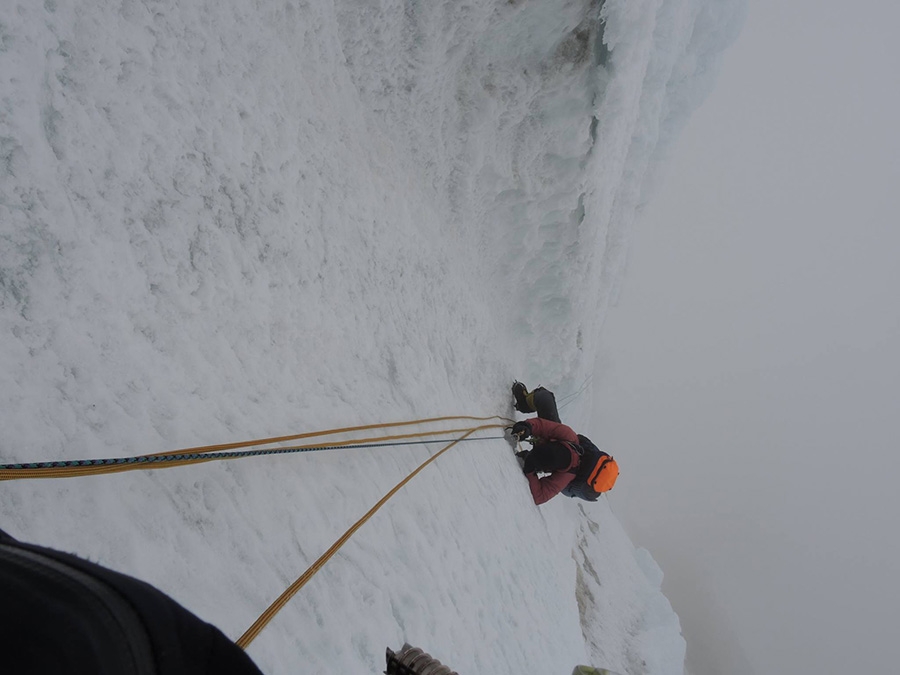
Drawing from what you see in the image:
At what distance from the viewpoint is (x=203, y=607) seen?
4.87ft

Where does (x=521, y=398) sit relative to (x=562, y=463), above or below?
above

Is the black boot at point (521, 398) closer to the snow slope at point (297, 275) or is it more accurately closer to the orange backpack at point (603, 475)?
the snow slope at point (297, 275)

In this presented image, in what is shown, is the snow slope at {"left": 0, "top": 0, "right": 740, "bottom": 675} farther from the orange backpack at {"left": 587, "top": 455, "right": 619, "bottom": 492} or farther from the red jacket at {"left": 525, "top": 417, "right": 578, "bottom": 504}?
the orange backpack at {"left": 587, "top": 455, "right": 619, "bottom": 492}

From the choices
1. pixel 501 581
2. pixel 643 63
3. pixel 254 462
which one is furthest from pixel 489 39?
pixel 501 581

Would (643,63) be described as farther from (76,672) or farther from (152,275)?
(76,672)

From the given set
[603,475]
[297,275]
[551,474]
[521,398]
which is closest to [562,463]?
[603,475]

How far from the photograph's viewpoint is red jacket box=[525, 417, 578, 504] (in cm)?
495

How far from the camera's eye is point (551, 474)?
5293mm

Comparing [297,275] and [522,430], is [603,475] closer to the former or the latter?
[522,430]

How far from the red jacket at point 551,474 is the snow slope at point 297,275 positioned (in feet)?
0.65

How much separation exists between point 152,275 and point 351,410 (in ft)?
3.92

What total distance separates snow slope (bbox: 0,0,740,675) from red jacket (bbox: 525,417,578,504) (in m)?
0.20

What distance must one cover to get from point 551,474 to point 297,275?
142 inches

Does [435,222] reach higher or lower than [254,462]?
higher
